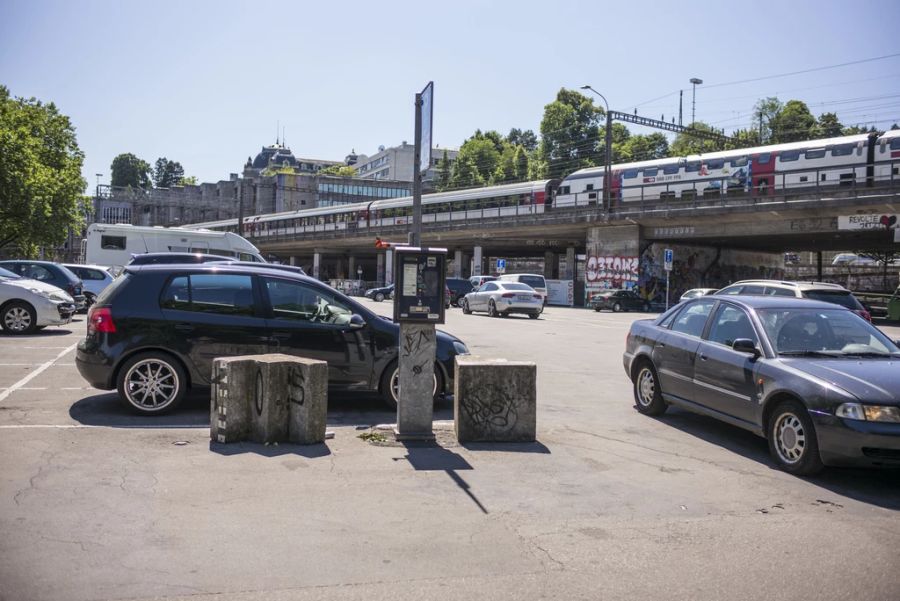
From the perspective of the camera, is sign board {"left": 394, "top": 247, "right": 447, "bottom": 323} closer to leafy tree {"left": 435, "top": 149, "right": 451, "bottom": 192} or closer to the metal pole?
the metal pole

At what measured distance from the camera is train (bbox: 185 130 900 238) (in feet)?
100.0

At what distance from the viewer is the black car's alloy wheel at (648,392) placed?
866cm

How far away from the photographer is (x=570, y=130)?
275 ft

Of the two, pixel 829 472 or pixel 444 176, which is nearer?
pixel 829 472

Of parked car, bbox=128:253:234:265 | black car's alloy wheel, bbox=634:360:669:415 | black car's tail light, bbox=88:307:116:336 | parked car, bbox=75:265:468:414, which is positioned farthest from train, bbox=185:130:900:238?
black car's tail light, bbox=88:307:116:336

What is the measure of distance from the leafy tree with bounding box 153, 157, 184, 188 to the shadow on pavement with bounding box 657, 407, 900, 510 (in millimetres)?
189368

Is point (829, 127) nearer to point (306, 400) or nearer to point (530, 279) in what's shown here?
point (530, 279)

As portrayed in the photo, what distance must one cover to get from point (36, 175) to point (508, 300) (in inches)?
1089

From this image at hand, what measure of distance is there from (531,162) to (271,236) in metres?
34.8

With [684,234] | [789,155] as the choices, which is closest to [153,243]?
[684,234]

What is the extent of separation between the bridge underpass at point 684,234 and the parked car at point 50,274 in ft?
92.0

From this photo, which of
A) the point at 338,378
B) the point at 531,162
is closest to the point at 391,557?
the point at 338,378

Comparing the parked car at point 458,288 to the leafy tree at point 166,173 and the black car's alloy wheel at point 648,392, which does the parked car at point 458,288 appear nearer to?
the black car's alloy wheel at point 648,392

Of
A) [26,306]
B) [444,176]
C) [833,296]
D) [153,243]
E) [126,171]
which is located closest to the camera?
[26,306]
